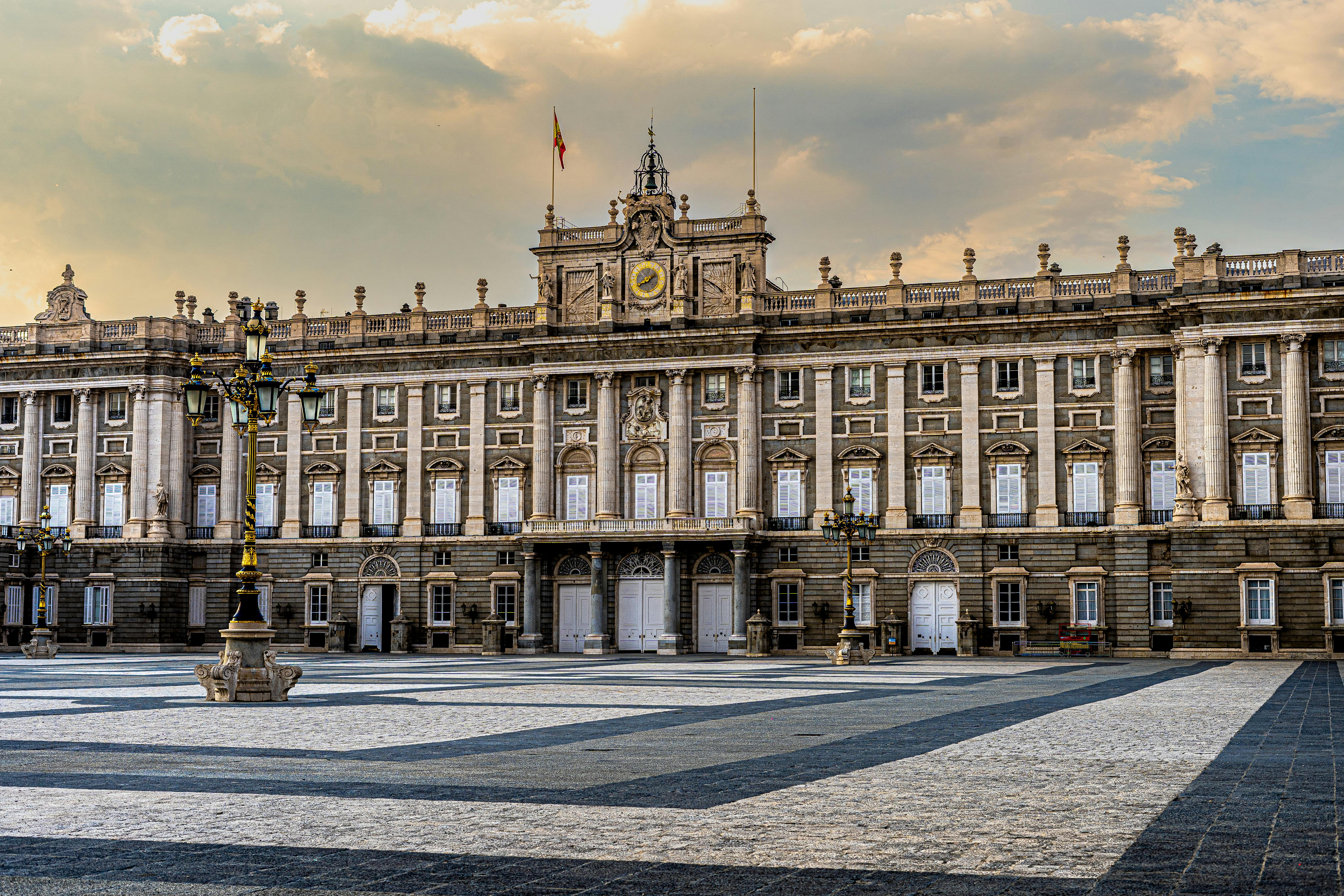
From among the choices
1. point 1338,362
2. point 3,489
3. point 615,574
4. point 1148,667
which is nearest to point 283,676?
point 1148,667

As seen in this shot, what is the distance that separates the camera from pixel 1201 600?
5688 centimetres

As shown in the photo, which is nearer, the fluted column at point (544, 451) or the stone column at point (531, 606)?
the stone column at point (531, 606)

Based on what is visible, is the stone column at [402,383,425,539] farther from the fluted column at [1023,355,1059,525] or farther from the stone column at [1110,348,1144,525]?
the stone column at [1110,348,1144,525]

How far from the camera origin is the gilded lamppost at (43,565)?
5550 centimetres

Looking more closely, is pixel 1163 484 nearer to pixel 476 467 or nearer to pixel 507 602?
pixel 507 602

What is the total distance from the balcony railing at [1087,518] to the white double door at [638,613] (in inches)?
688

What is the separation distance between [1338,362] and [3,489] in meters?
59.7

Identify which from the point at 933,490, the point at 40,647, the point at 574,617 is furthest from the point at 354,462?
the point at 933,490

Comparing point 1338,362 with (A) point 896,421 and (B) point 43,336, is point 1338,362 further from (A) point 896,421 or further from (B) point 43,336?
(B) point 43,336

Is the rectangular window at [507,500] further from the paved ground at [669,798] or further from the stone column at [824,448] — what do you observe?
the paved ground at [669,798]

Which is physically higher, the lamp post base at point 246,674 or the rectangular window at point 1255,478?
the rectangular window at point 1255,478

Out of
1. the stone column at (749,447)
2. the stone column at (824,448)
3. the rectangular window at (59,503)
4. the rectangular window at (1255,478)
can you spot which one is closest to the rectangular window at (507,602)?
the stone column at (749,447)

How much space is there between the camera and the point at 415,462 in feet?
225

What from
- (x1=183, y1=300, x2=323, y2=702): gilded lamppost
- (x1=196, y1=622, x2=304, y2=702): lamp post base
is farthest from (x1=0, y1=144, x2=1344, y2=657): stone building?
(x1=196, y1=622, x2=304, y2=702): lamp post base
